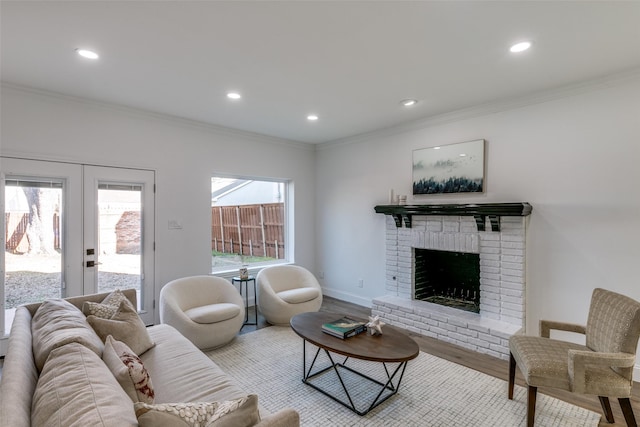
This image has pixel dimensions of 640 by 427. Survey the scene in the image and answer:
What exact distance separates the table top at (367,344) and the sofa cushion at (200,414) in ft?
3.92

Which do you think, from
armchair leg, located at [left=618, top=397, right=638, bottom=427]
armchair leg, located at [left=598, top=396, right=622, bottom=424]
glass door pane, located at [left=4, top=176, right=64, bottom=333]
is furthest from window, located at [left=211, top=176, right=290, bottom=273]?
armchair leg, located at [left=618, top=397, right=638, bottom=427]

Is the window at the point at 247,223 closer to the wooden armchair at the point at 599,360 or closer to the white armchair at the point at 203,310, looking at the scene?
the white armchair at the point at 203,310

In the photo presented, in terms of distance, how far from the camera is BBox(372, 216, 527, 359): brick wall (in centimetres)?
329

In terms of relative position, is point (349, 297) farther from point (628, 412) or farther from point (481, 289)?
point (628, 412)

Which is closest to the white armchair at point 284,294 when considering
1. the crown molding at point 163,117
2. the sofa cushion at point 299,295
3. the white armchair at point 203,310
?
the sofa cushion at point 299,295

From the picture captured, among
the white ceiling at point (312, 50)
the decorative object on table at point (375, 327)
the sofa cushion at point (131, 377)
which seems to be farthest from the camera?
the decorative object on table at point (375, 327)

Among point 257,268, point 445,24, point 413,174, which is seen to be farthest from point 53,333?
point 413,174

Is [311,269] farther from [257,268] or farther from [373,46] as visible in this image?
[373,46]

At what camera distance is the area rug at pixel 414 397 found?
221 centimetres

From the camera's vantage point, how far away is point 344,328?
2572mm

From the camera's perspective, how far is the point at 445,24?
2.08m

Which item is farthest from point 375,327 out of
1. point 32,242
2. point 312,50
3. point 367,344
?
point 32,242

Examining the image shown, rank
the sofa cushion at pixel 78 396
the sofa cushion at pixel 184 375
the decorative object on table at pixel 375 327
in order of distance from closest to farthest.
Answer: the sofa cushion at pixel 78 396 < the sofa cushion at pixel 184 375 < the decorative object on table at pixel 375 327

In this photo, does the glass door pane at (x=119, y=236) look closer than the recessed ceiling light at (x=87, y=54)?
No
